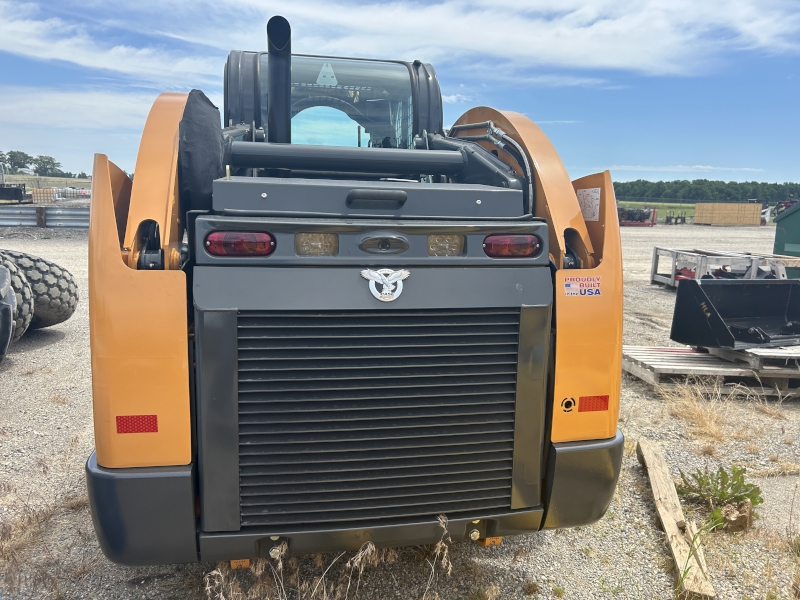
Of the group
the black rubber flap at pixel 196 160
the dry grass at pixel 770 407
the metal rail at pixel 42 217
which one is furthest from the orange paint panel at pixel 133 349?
the metal rail at pixel 42 217

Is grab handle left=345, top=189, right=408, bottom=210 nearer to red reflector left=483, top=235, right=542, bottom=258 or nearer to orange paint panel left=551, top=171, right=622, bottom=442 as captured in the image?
red reflector left=483, top=235, right=542, bottom=258

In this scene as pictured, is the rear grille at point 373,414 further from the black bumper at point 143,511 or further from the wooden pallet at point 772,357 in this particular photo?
the wooden pallet at point 772,357

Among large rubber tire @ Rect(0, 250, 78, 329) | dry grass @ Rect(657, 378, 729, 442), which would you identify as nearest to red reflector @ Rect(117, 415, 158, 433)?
dry grass @ Rect(657, 378, 729, 442)

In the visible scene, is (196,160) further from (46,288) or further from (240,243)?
(46,288)

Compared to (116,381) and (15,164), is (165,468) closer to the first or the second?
(116,381)

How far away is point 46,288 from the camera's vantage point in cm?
675

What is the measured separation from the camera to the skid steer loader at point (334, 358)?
2262mm

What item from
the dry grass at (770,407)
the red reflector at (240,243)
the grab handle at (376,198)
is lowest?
the dry grass at (770,407)

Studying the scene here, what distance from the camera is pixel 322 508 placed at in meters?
2.43

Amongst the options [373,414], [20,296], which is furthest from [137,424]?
[20,296]

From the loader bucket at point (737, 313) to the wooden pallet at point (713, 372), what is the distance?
0.20 m

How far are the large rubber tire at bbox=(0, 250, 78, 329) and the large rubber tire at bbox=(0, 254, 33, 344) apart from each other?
1.00ft

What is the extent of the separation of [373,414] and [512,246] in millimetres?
875

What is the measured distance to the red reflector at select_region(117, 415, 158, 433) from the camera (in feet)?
7.43
